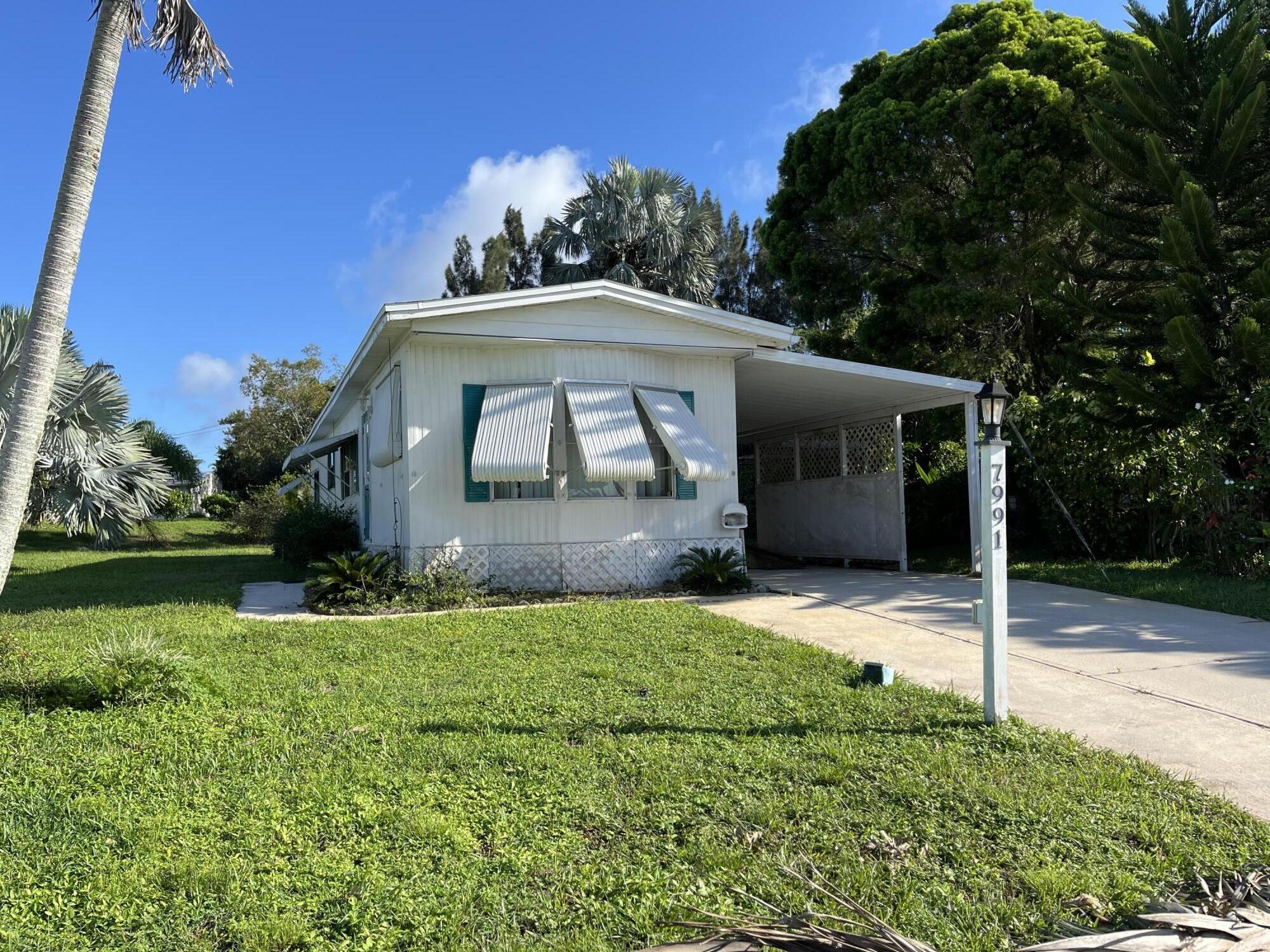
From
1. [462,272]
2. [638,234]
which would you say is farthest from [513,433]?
[462,272]

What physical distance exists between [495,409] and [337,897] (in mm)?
7039

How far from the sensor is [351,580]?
31.1 ft

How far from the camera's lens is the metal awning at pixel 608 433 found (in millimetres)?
9062

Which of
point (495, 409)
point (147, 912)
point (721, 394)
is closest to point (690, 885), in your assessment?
point (147, 912)

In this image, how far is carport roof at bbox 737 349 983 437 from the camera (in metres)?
10.9

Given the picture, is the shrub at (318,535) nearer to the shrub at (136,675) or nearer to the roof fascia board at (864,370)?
the roof fascia board at (864,370)

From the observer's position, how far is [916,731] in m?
4.35

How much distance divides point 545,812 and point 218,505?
34.1 meters

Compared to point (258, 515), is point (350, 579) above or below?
below

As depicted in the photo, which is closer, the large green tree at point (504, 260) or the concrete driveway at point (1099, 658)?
the concrete driveway at point (1099, 658)

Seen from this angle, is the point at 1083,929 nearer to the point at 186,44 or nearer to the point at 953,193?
the point at 186,44

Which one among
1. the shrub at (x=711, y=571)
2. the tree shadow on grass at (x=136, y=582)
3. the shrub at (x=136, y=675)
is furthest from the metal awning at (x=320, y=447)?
the shrub at (x=136, y=675)

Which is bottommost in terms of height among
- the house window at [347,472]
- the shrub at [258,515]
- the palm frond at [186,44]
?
the shrub at [258,515]

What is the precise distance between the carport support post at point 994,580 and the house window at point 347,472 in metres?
13.1
